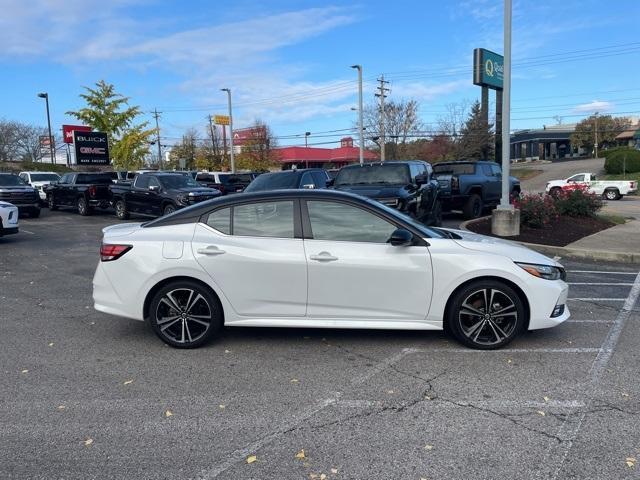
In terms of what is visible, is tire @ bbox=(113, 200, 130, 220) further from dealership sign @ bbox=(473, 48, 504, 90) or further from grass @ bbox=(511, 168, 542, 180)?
grass @ bbox=(511, 168, 542, 180)

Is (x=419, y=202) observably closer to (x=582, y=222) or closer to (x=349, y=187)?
(x=349, y=187)

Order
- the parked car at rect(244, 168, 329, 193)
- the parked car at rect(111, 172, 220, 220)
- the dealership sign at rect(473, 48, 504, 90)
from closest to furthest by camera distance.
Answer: the parked car at rect(244, 168, 329, 193)
the parked car at rect(111, 172, 220, 220)
the dealership sign at rect(473, 48, 504, 90)

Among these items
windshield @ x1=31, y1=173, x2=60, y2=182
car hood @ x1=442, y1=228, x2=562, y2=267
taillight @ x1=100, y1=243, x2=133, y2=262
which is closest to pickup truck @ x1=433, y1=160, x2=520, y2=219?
car hood @ x1=442, y1=228, x2=562, y2=267

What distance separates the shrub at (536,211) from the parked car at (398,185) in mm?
2122

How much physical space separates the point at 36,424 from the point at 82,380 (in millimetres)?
805

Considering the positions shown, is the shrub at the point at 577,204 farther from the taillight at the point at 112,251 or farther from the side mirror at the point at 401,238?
the taillight at the point at 112,251

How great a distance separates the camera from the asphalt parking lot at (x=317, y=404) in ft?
10.6

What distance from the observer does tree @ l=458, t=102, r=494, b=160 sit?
52.6 m

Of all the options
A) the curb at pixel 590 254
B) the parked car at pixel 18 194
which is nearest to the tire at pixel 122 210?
the parked car at pixel 18 194

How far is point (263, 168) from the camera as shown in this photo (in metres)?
55.7

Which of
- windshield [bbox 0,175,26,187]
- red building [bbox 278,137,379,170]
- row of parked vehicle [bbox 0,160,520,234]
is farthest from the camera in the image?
red building [bbox 278,137,379,170]

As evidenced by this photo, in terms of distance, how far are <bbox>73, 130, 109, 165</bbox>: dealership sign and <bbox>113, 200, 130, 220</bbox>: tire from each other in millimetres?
12472

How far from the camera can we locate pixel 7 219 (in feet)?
41.4

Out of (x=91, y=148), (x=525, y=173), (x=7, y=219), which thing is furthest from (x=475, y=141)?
(x=7, y=219)
